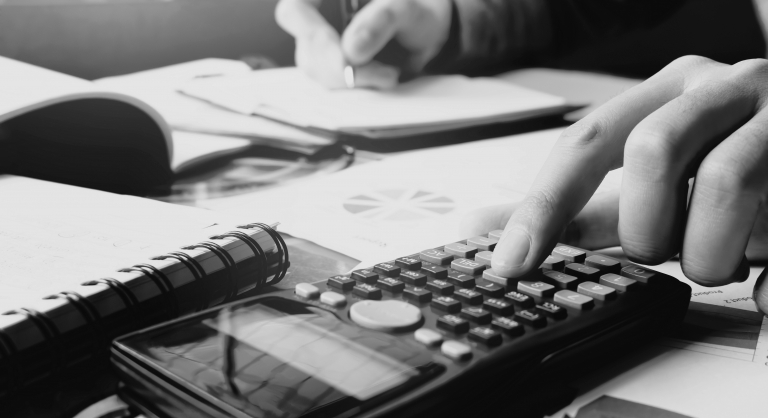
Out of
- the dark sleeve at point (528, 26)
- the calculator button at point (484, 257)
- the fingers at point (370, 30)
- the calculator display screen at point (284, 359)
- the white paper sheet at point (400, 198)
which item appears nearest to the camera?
the calculator display screen at point (284, 359)

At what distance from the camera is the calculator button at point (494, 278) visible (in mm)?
265

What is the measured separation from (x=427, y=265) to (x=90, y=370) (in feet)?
0.46

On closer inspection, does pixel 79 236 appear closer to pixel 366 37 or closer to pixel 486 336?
pixel 486 336

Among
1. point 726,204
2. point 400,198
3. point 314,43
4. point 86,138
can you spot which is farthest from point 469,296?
point 314,43

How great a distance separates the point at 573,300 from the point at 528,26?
29.9 inches

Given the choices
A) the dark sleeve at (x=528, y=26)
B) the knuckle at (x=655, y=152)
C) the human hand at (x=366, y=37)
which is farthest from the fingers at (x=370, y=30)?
the knuckle at (x=655, y=152)

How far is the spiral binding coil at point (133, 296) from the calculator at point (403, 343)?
0.06 ft

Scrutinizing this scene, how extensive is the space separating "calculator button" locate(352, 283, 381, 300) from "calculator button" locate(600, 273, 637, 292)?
0.09m

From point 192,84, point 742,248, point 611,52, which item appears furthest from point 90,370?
point 611,52

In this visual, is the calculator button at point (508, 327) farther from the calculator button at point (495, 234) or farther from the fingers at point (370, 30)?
the fingers at point (370, 30)

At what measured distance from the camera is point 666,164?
0.27 metres

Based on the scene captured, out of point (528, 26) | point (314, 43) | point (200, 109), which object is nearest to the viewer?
point (200, 109)

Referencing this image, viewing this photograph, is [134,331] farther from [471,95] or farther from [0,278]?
[471,95]

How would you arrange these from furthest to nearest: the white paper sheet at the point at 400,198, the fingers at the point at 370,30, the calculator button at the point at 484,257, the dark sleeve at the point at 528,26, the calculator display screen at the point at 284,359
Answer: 1. the dark sleeve at the point at 528,26
2. the fingers at the point at 370,30
3. the white paper sheet at the point at 400,198
4. the calculator button at the point at 484,257
5. the calculator display screen at the point at 284,359
